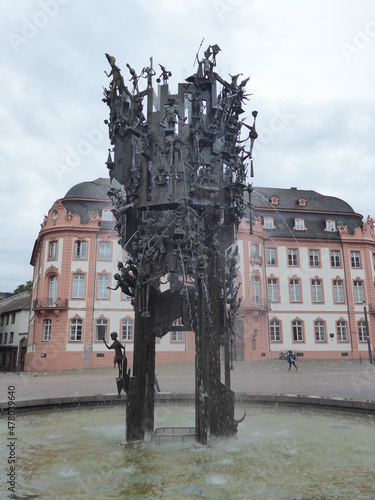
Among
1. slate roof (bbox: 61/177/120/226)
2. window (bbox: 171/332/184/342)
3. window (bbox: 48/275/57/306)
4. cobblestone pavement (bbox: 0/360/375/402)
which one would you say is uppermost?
slate roof (bbox: 61/177/120/226)

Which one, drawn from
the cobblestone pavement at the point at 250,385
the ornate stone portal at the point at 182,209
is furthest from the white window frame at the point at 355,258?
the ornate stone portal at the point at 182,209

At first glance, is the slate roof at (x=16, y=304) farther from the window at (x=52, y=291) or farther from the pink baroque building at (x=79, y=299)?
the window at (x=52, y=291)

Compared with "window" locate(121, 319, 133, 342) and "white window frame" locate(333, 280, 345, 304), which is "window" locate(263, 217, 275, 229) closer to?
"white window frame" locate(333, 280, 345, 304)

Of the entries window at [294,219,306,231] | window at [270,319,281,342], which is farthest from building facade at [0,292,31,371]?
window at [294,219,306,231]

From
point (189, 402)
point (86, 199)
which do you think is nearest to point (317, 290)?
point (86, 199)

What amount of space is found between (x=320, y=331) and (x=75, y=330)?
2414 centimetres

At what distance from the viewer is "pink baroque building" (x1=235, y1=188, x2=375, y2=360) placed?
143 ft

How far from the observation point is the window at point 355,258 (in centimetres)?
4791

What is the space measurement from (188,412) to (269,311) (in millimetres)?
34395

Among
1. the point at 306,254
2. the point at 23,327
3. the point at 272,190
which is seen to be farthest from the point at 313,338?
the point at 23,327

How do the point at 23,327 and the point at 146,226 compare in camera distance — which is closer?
the point at 146,226

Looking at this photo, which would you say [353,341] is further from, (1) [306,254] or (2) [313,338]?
(1) [306,254]

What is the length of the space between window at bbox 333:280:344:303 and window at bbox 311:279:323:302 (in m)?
1.52

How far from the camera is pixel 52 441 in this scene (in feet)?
26.0
